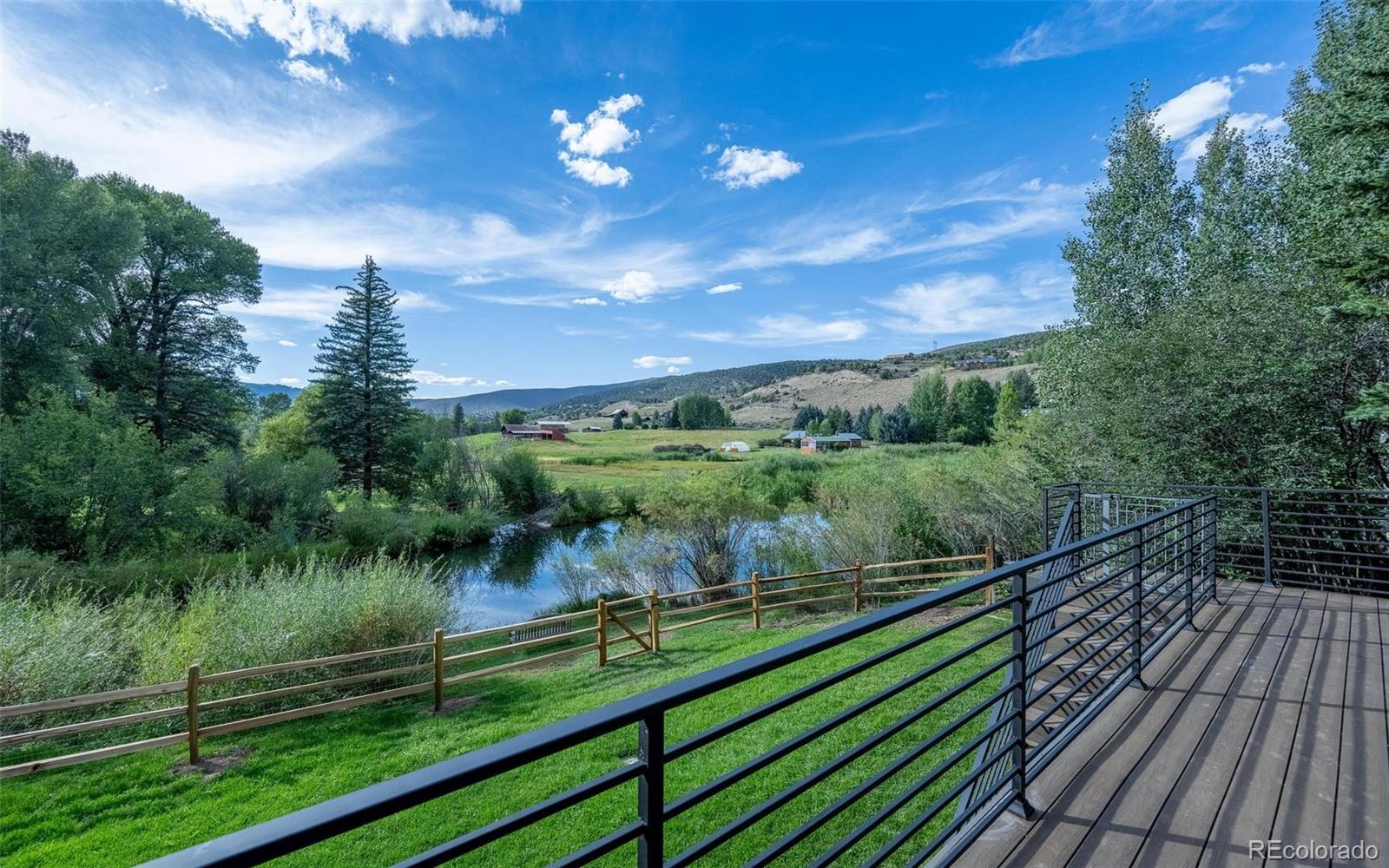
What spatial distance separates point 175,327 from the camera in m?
18.0

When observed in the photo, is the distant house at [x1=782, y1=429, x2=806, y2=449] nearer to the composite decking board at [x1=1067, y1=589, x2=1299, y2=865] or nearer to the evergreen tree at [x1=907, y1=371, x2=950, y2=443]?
the evergreen tree at [x1=907, y1=371, x2=950, y2=443]

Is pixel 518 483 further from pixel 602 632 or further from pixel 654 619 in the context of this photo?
pixel 602 632

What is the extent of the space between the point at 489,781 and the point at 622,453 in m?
37.7

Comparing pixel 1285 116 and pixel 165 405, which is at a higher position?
pixel 1285 116

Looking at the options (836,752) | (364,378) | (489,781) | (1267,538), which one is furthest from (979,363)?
(489,781)

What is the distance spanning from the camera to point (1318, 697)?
3.04 meters

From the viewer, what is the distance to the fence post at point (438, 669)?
7.27 m

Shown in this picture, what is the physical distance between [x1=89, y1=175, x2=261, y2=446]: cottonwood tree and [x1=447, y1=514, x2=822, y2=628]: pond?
30.0 feet

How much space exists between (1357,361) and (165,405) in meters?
27.2

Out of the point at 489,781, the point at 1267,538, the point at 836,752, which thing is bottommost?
the point at 489,781

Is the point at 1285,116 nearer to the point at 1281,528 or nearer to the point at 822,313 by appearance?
the point at 1281,528

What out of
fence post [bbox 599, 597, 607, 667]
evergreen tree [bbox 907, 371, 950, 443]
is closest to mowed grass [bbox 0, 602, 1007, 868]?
fence post [bbox 599, 597, 607, 667]

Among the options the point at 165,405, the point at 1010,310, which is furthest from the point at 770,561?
the point at 165,405

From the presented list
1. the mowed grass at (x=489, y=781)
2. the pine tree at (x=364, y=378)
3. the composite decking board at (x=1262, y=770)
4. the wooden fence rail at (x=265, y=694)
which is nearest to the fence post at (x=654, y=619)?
the wooden fence rail at (x=265, y=694)
